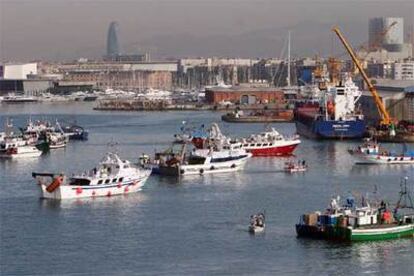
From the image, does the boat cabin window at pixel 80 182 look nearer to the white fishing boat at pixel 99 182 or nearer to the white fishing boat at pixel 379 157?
the white fishing boat at pixel 99 182

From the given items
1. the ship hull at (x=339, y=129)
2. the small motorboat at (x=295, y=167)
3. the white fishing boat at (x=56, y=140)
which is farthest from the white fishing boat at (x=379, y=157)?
the white fishing boat at (x=56, y=140)

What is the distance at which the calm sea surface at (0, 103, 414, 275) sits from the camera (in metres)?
7.39

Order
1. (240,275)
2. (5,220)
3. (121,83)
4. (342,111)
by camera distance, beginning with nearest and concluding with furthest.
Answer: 1. (240,275)
2. (5,220)
3. (342,111)
4. (121,83)

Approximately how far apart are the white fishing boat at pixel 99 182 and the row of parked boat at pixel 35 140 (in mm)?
4890

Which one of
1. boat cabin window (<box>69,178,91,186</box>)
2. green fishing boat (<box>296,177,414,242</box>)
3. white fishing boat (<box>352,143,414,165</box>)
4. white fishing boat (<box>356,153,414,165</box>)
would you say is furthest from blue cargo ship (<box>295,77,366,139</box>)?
green fishing boat (<box>296,177,414,242</box>)

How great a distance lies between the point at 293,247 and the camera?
7.87 metres

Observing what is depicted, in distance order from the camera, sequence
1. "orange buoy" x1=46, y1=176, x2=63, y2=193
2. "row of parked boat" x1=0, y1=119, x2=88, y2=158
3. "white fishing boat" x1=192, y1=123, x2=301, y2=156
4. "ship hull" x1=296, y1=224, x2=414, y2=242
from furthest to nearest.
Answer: "row of parked boat" x1=0, y1=119, x2=88, y2=158 → "white fishing boat" x1=192, y1=123, x2=301, y2=156 → "orange buoy" x1=46, y1=176, x2=63, y2=193 → "ship hull" x1=296, y1=224, x2=414, y2=242

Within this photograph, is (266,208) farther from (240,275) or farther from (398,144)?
(398,144)

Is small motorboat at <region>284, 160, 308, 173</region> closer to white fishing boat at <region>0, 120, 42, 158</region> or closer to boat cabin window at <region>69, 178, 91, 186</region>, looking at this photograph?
boat cabin window at <region>69, 178, 91, 186</region>

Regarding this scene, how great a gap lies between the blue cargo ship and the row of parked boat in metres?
4.03

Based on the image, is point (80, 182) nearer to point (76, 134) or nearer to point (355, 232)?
point (355, 232)

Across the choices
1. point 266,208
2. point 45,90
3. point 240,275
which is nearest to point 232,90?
point 45,90

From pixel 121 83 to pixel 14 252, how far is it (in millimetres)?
52653

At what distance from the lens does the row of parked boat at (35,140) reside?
16.0 meters
